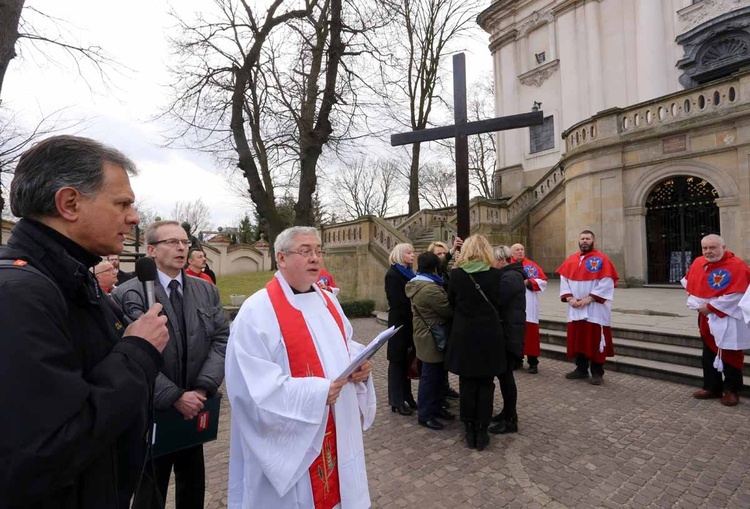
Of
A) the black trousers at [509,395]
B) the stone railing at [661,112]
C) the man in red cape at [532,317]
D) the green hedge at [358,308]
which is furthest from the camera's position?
the green hedge at [358,308]

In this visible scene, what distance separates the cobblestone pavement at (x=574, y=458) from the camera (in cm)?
327

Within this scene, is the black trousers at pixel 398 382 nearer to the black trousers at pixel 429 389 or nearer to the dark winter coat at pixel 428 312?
the black trousers at pixel 429 389

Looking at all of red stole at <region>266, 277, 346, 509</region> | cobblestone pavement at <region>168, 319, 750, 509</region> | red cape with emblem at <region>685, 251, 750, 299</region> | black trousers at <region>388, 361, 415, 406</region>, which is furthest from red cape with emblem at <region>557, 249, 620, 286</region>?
red stole at <region>266, 277, 346, 509</region>

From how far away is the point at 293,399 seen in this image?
200cm

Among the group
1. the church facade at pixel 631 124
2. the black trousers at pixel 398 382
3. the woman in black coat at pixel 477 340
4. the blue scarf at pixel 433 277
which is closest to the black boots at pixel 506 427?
the woman in black coat at pixel 477 340

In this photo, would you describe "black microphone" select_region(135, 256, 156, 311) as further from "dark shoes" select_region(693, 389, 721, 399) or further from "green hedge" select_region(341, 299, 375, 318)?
"green hedge" select_region(341, 299, 375, 318)

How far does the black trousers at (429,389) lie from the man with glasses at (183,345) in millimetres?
2586

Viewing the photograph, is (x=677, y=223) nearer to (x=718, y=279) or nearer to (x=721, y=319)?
(x=718, y=279)

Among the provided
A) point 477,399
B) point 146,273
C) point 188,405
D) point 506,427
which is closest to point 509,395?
point 506,427

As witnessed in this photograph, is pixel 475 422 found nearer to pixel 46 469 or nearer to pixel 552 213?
pixel 46 469

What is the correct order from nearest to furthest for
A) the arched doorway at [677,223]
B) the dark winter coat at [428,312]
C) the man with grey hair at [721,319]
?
the dark winter coat at [428,312] → the man with grey hair at [721,319] → the arched doorway at [677,223]

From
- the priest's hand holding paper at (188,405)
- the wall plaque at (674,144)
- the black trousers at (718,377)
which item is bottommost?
the black trousers at (718,377)

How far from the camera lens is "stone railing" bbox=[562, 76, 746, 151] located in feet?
35.8

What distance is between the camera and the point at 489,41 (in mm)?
24359
